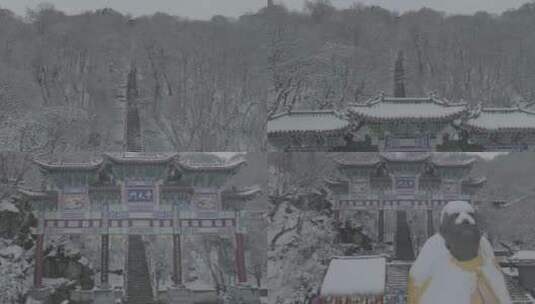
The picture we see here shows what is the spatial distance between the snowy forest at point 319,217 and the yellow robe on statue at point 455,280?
1.97 meters

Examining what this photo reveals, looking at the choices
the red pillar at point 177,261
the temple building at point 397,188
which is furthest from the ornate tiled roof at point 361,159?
the red pillar at point 177,261

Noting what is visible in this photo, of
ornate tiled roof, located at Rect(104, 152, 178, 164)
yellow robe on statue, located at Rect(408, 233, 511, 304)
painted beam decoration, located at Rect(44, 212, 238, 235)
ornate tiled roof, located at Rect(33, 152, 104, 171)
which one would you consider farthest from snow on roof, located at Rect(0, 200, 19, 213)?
yellow robe on statue, located at Rect(408, 233, 511, 304)

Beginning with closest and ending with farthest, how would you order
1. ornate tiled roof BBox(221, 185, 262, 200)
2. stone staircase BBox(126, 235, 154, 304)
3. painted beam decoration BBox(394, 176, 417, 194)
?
stone staircase BBox(126, 235, 154, 304) → ornate tiled roof BBox(221, 185, 262, 200) → painted beam decoration BBox(394, 176, 417, 194)

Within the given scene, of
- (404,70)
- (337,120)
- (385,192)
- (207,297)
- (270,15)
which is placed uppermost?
(270,15)

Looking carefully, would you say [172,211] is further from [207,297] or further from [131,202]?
[207,297]

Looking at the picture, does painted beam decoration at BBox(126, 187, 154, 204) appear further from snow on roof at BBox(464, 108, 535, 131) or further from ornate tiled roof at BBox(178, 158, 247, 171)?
snow on roof at BBox(464, 108, 535, 131)

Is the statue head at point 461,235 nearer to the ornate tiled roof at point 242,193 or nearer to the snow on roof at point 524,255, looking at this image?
the snow on roof at point 524,255

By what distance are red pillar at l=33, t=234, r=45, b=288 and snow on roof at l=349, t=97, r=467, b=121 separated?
8.67 ft

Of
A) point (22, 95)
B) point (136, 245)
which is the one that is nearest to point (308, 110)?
point (136, 245)

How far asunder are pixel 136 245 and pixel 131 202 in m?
0.34

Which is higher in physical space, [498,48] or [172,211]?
[498,48]

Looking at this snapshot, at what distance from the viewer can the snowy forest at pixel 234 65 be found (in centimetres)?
582

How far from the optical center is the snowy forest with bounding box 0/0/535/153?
5.82m

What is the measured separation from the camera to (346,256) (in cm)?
561
